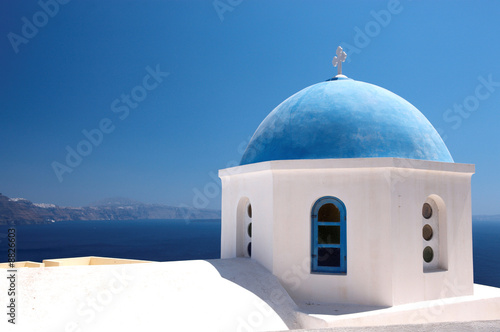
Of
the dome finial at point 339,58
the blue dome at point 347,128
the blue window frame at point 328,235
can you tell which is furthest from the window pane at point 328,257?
the dome finial at point 339,58

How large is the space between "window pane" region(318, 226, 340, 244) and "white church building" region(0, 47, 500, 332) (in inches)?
0.7

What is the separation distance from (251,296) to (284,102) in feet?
14.7

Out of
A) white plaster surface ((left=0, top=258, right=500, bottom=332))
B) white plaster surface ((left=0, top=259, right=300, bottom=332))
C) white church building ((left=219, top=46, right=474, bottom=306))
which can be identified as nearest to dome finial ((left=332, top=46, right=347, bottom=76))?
white church building ((left=219, top=46, right=474, bottom=306))

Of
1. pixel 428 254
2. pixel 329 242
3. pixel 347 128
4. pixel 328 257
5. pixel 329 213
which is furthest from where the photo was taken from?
pixel 328 257

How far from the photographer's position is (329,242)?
763 centimetres

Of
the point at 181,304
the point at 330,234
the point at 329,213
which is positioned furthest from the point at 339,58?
the point at 181,304

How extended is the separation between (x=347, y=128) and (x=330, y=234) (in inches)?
79.7

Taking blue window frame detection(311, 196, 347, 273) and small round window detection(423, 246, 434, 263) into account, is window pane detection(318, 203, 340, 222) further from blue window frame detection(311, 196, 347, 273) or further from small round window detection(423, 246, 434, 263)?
small round window detection(423, 246, 434, 263)

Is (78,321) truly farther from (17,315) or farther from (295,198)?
(295,198)

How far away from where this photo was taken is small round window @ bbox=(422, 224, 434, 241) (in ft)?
26.3

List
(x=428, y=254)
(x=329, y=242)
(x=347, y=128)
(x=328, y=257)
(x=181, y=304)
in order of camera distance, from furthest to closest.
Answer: (x=328, y=257)
(x=428, y=254)
(x=347, y=128)
(x=329, y=242)
(x=181, y=304)

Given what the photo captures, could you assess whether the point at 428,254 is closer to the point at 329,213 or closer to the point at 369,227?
the point at 369,227

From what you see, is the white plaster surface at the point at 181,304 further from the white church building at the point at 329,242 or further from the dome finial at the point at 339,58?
the dome finial at the point at 339,58

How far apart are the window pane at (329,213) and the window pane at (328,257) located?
0.61 meters
